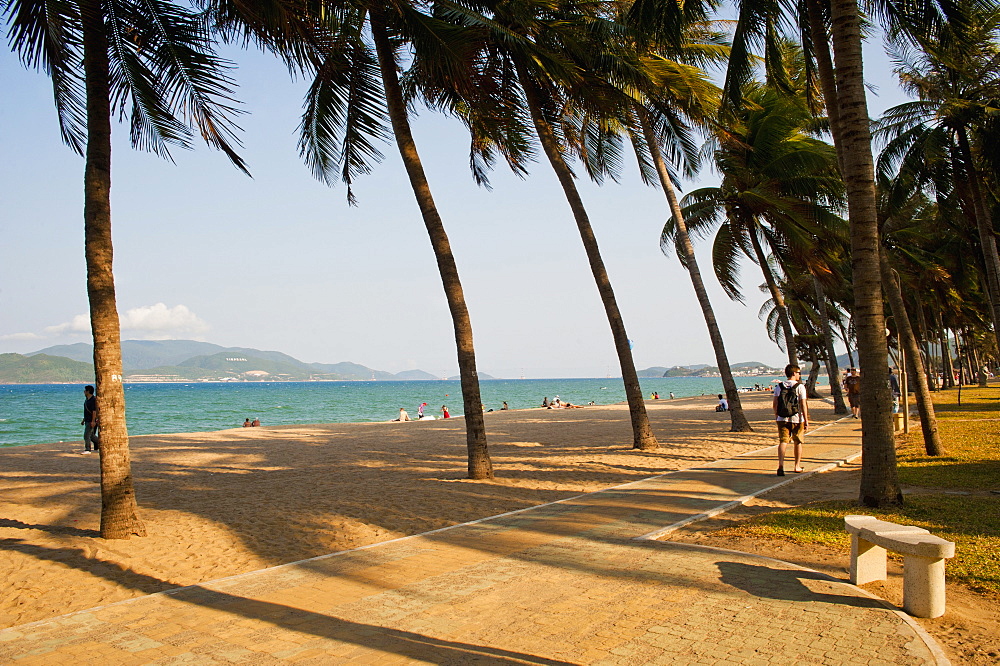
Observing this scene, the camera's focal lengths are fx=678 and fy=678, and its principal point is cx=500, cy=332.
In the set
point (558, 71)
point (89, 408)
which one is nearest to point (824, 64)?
point (558, 71)

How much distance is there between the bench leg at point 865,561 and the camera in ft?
15.4

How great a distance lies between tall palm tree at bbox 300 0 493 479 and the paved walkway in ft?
13.7

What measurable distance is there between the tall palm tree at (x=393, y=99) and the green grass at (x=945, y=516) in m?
4.48

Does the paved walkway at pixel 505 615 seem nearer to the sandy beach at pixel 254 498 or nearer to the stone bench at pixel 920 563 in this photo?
the stone bench at pixel 920 563

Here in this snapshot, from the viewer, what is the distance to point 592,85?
10.6 metres

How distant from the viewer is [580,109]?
12406mm

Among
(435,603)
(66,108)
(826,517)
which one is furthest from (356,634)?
(66,108)

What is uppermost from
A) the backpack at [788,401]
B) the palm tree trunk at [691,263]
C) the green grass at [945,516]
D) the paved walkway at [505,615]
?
the palm tree trunk at [691,263]

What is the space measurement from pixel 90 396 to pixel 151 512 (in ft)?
30.3

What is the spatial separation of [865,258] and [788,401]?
3.68 m

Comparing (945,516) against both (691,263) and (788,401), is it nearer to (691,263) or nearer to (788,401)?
(788,401)

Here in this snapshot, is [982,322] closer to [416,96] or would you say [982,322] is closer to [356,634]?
[416,96]

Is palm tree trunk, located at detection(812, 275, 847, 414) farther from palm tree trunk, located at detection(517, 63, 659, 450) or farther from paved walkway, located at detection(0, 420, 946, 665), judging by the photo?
paved walkway, located at detection(0, 420, 946, 665)

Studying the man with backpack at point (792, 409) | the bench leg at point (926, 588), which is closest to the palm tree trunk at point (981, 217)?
the man with backpack at point (792, 409)
